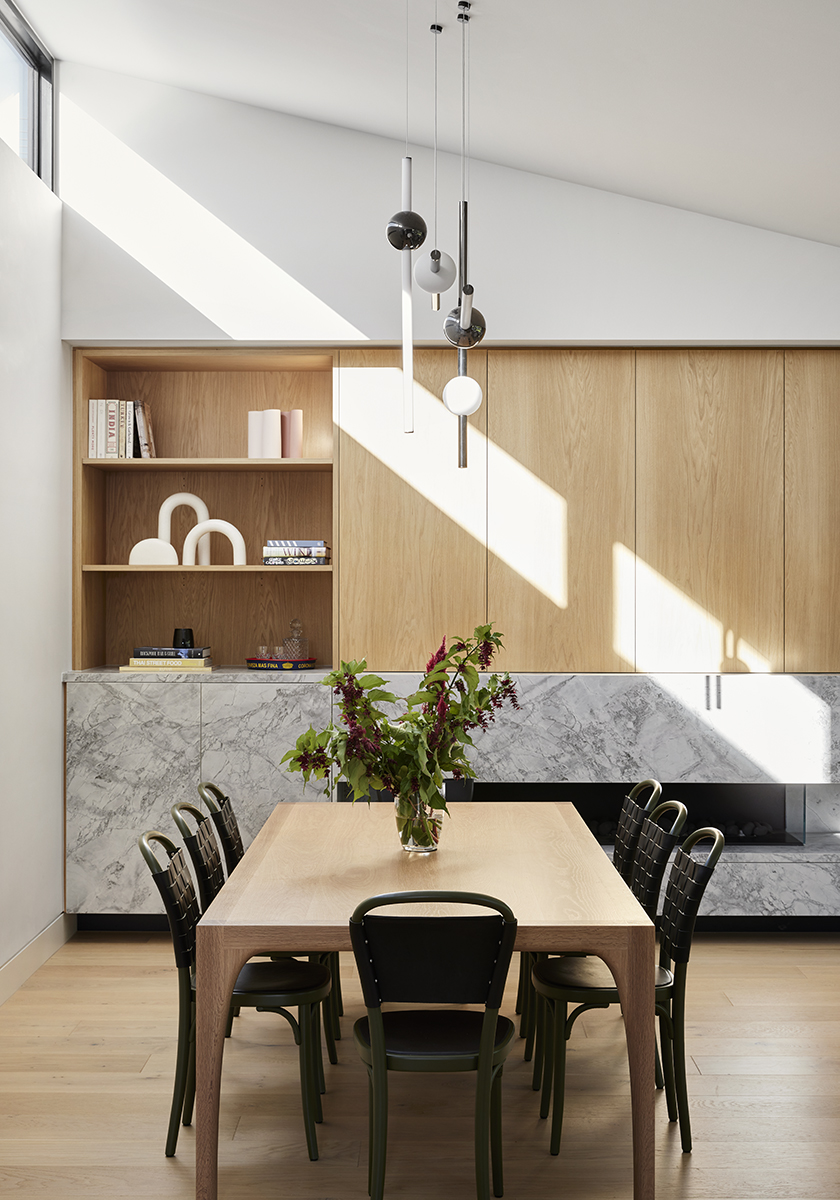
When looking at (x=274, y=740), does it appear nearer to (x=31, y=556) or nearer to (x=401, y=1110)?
(x=31, y=556)

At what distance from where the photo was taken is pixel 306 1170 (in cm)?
256

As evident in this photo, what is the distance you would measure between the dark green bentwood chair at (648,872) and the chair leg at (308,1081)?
2.18 ft

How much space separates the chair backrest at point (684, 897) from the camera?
2.50 meters

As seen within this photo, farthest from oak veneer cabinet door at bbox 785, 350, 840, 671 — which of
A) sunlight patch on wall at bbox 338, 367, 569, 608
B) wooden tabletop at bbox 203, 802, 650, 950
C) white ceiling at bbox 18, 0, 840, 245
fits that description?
wooden tabletop at bbox 203, 802, 650, 950

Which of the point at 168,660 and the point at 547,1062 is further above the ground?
the point at 168,660

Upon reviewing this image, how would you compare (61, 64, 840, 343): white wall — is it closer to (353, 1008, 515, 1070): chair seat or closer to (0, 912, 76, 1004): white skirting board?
(0, 912, 76, 1004): white skirting board

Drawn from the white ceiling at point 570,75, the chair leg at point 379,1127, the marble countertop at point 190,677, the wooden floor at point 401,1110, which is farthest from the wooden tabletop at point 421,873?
the white ceiling at point 570,75

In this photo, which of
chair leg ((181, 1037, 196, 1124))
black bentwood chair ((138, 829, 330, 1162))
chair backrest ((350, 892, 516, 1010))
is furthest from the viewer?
chair leg ((181, 1037, 196, 1124))

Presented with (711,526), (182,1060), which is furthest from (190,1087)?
(711,526)

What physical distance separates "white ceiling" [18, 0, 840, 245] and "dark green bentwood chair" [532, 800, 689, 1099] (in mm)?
2325

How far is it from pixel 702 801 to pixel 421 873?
2.52 metres

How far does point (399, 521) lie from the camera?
177 inches

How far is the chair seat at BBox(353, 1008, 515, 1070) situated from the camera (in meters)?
2.20

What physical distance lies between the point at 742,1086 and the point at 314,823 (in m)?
1.55
